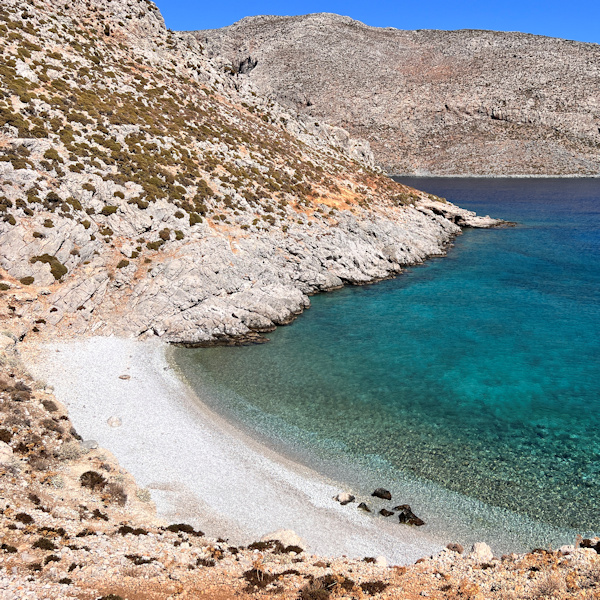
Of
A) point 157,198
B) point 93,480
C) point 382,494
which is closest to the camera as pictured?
point 93,480

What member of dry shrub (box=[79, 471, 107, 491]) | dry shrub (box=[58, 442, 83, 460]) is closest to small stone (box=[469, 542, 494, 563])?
dry shrub (box=[79, 471, 107, 491])

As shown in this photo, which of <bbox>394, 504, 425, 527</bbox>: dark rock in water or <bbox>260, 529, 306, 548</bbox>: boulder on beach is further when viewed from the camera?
<bbox>394, 504, 425, 527</bbox>: dark rock in water

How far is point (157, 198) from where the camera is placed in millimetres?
49125

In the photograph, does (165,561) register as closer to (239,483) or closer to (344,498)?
(239,483)

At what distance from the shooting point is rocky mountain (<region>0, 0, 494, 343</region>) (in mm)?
40469

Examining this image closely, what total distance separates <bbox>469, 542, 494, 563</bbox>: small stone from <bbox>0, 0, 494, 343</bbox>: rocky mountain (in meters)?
26.8

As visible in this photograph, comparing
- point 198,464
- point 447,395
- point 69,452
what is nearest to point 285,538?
point 198,464

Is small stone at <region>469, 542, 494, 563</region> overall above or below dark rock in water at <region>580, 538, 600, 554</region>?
below

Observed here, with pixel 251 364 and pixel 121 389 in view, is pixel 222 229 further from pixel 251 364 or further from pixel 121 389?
pixel 121 389

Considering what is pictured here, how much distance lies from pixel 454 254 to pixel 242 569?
64.4 meters

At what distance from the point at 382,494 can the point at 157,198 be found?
126ft

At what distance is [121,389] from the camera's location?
31609mm

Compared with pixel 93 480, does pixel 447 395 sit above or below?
above

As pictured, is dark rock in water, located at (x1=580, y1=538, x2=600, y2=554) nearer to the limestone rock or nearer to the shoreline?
the shoreline
